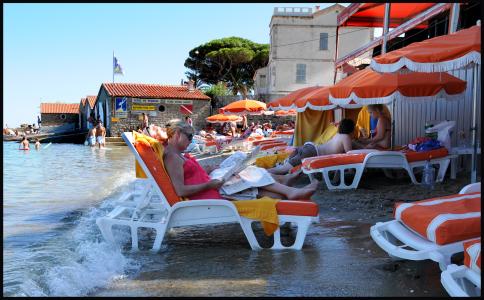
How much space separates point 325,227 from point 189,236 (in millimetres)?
1435

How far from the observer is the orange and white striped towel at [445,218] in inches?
112

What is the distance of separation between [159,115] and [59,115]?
902 inches

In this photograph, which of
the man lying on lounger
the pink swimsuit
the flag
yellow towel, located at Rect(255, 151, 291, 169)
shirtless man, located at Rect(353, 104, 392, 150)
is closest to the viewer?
the pink swimsuit

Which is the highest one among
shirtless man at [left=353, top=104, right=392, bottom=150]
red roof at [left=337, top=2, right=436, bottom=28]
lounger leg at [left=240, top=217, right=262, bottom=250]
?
red roof at [left=337, top=2, right=436, bottom=28]

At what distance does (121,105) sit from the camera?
33219 mm

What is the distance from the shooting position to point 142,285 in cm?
327

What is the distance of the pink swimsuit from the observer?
424cm

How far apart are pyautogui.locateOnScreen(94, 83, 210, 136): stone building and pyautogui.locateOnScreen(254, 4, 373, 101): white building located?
19.9ft

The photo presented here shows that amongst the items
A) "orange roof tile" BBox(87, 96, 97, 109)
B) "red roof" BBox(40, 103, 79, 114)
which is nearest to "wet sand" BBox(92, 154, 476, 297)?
"orange roof tile" BBox(87, 96, 97, 109)

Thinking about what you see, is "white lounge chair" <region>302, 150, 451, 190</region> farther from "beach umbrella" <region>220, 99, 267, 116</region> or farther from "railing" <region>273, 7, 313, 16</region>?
"railing" <region>273, 7, 313, 16</region>

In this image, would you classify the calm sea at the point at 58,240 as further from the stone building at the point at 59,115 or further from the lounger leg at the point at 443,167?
the stone building at the point at 59,115

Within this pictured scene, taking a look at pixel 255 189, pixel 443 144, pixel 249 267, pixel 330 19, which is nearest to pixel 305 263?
pixel 249 267

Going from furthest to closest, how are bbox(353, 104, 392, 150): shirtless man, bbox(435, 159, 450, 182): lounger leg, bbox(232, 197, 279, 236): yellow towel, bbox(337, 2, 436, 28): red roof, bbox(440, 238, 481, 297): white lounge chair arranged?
bbox(337, 2, 436, 28): red roof, bbox(353, 104, 392, 150): shirtless man, bbox(435, 159, 450, 182): lounger leg, bbox(232, 197, 279, 236): yellow towel, bbox(440, 238, 481, 297): white lounge chair

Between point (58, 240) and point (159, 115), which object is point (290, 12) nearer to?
point (159, 115)
